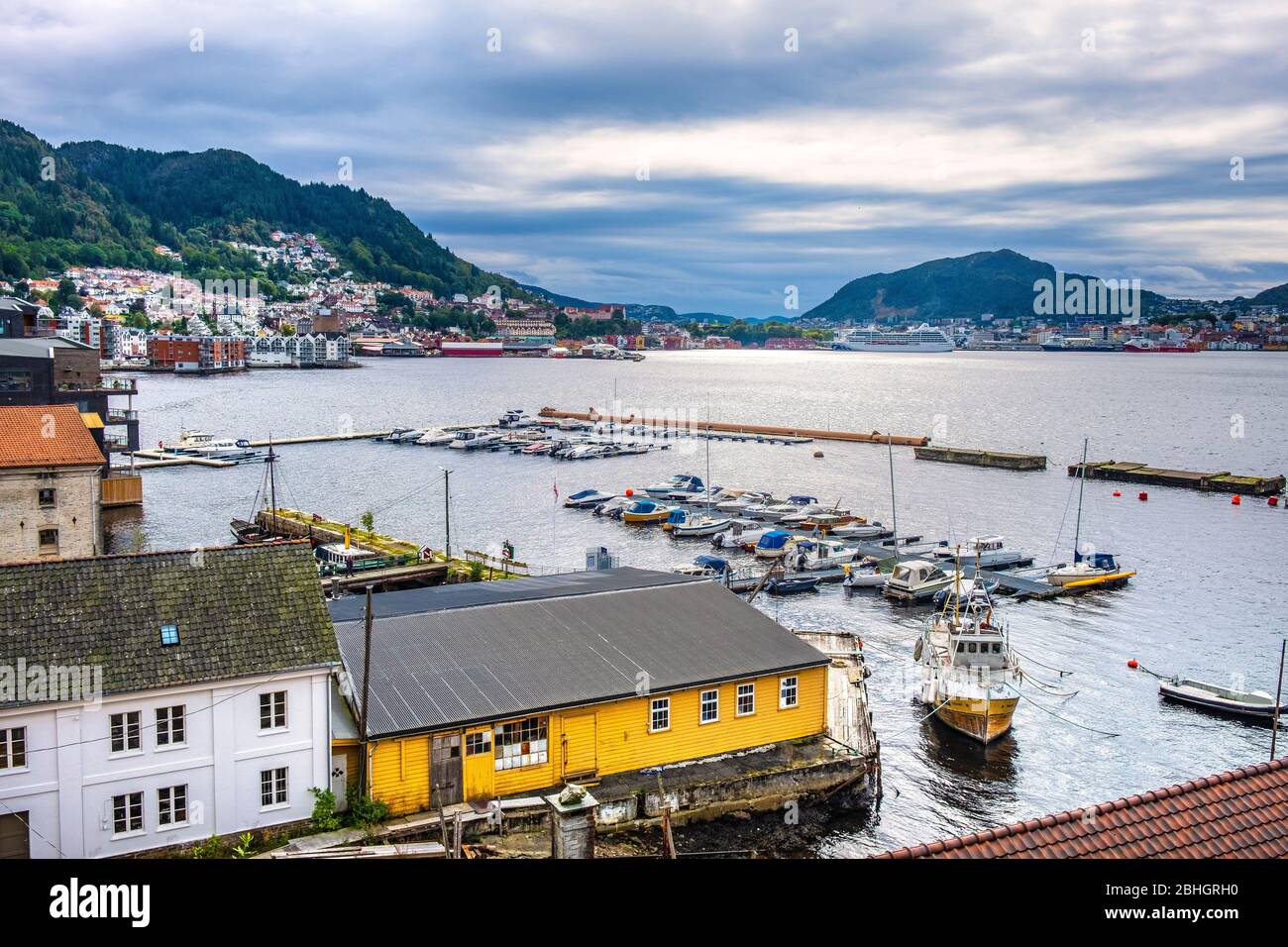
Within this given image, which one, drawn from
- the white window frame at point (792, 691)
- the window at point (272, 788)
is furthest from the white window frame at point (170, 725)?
the white window frame at point (792, 691)

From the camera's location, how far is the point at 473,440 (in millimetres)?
102500

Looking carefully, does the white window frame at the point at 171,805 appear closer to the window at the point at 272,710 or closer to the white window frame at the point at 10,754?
the window at the point at 272,710

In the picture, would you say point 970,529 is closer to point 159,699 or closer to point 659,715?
point 659,715

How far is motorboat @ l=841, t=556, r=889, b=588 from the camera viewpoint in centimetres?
4509

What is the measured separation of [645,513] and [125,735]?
4502cm

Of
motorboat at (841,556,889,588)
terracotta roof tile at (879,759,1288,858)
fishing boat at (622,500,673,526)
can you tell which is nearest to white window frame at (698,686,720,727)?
terracotta roof tile at (879,759,1288,858)

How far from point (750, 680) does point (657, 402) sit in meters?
140

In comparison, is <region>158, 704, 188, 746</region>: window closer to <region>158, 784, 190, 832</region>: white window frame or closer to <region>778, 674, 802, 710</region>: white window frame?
<region>158, 784, 190, 832</region>: white window frame

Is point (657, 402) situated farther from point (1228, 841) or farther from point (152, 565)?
point (1228, 841)

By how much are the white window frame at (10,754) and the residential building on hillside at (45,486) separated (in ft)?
64.2

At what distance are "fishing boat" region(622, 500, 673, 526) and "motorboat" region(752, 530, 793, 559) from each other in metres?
10.1

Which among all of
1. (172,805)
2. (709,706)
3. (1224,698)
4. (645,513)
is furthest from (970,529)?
(172,805)

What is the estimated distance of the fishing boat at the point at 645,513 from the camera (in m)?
60.7

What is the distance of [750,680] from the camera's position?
23.0 m
